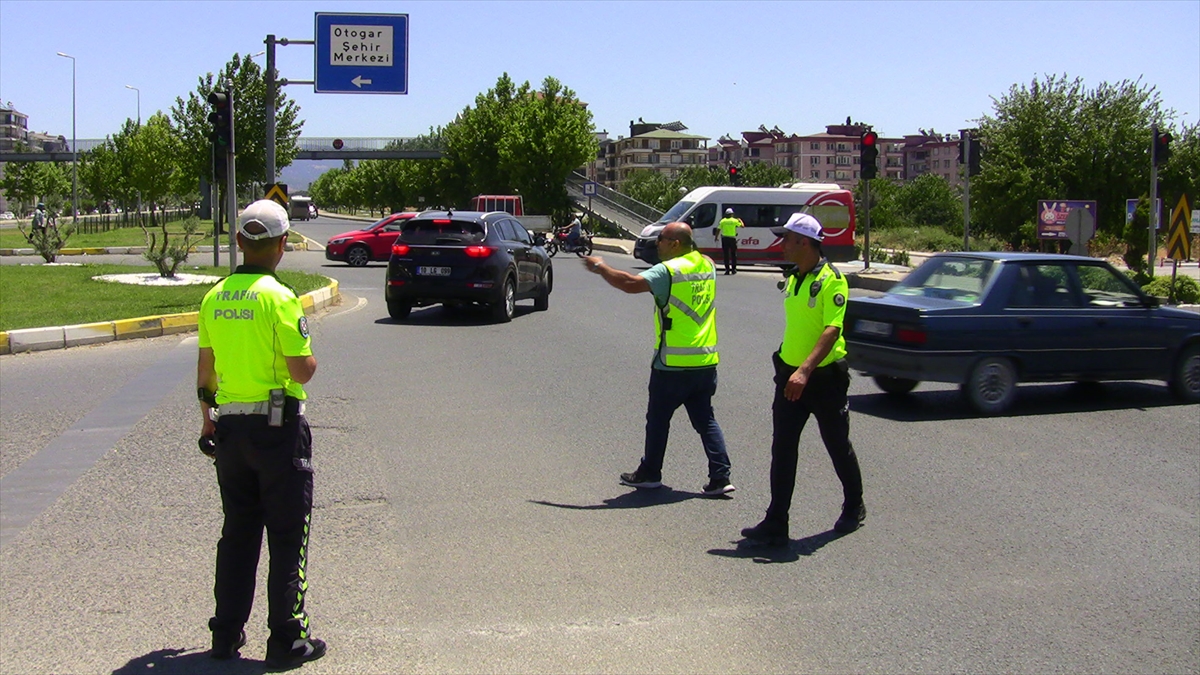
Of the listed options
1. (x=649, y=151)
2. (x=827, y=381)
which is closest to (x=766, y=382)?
(x=827, y=381)

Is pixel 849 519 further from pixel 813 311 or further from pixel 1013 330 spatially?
pixel 1013 330

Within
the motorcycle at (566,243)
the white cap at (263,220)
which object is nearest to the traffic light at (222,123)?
the motorcycle at (566,243)

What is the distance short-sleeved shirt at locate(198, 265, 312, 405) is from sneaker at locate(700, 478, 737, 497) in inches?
130

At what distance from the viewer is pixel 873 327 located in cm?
1033

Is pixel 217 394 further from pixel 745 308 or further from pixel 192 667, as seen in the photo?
pixel 745 308

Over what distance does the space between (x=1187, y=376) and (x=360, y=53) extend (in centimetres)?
1898

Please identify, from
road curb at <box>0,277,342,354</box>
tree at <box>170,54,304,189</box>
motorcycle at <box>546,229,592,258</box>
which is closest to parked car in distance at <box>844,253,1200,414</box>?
road curb at <box>0,277,342,354</box>

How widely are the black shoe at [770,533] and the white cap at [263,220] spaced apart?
9.59ft

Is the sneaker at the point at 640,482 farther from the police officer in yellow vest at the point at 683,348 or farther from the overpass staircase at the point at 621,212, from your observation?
the overpass staircase at the point at 621,212

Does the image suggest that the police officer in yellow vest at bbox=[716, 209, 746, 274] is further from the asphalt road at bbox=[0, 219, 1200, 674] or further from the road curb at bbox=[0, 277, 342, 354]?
the asphalt road at bbox=[0, 219, 1200, 674]

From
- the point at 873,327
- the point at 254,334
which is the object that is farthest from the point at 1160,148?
the point at 254,334

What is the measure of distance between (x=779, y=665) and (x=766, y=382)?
23.4ft

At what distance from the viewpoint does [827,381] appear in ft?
19.2

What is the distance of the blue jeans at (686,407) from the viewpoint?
270 inches
